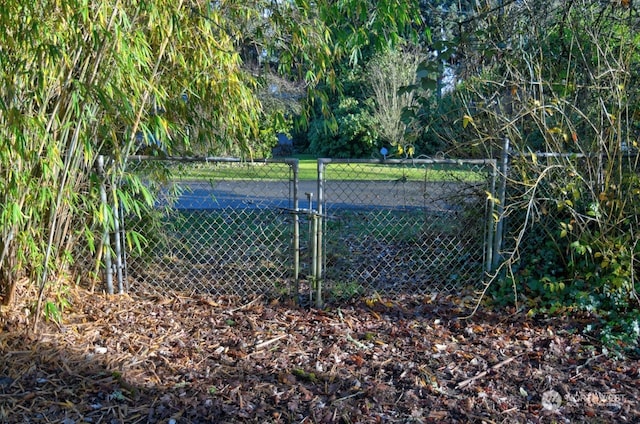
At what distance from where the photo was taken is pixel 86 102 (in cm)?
314

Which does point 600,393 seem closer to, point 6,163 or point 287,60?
point 287,60

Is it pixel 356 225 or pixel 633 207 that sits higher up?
pixel 633 207

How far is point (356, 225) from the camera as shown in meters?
6.86

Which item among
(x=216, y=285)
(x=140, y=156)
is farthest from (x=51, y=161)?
(x=216, y=285)

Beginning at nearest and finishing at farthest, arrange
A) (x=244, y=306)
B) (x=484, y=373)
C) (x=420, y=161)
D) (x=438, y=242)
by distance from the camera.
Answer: (x=484, y=373) < (x=420, y=161) < (x=244, y=306) < (x=438, y=242)

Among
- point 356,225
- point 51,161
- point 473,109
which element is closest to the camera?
point 51,161

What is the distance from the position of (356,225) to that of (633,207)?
3.37 meters

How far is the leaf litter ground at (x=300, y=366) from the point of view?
115 inches

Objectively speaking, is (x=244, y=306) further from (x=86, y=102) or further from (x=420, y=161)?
(x=86, y=102)

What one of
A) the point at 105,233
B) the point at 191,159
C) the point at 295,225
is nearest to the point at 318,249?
the point at 295,225

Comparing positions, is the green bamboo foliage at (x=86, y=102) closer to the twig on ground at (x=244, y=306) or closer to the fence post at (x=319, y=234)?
the fence post at (x=319, y=234)

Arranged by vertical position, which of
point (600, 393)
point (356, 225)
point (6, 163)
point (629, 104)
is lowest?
point (600, 393)

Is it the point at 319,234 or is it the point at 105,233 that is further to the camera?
the point at 319,234

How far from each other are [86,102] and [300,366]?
79.3 inches
